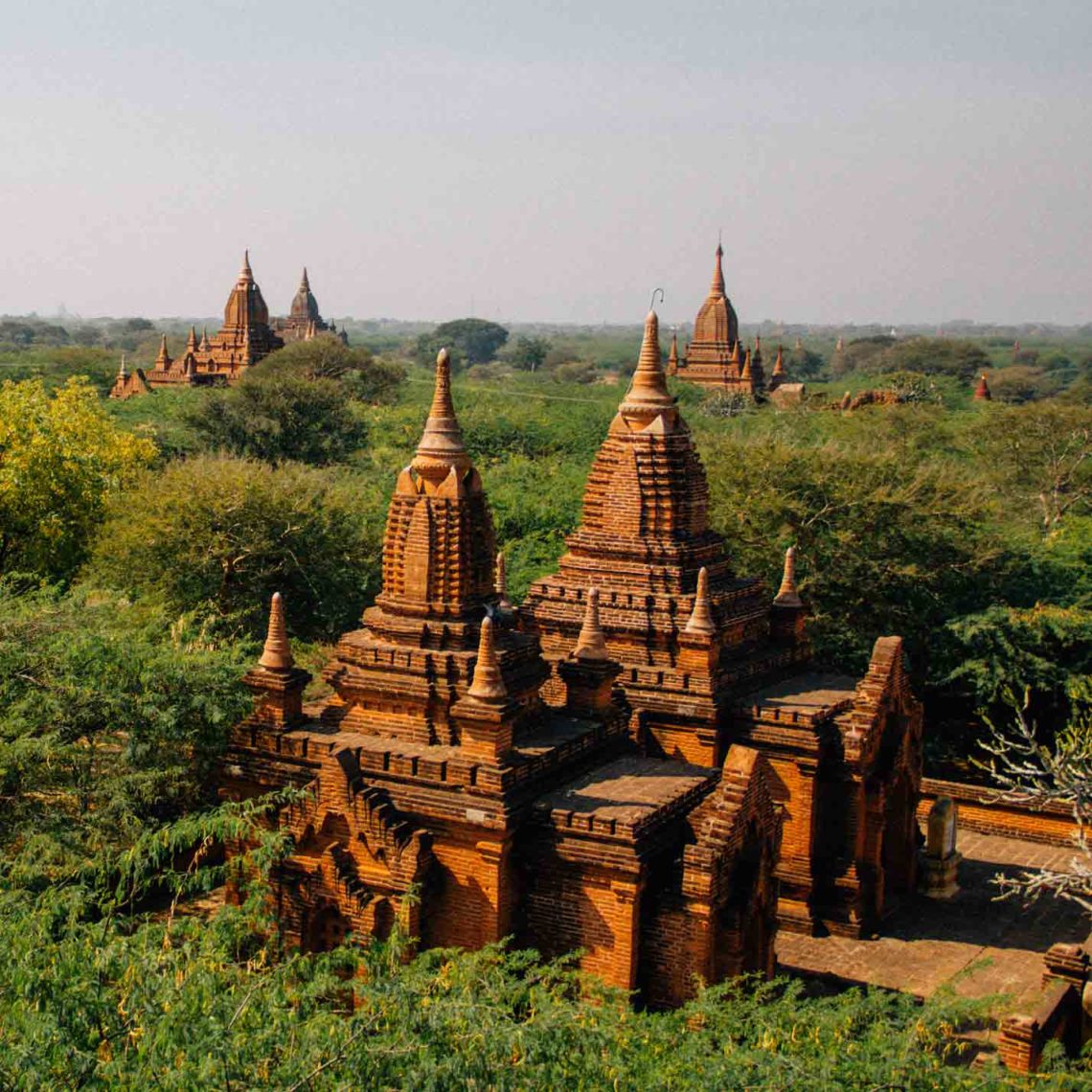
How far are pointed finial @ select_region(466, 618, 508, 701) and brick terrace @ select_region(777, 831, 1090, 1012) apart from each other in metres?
5.73

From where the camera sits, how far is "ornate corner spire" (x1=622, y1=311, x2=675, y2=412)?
20719mm

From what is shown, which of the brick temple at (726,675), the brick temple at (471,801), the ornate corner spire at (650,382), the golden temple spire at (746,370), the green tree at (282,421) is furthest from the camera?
the golden temple spire at (746,370)

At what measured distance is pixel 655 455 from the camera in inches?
802

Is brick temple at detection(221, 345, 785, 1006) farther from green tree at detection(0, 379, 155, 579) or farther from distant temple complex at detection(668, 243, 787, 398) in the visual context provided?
distant temple complex at detection(668, 243, 787, 398)

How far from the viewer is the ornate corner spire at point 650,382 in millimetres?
20719

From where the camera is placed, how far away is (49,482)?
2909 cm

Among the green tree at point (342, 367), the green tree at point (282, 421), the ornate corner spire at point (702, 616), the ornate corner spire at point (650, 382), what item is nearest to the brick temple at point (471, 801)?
the ornate corner spire at point (702, 616)

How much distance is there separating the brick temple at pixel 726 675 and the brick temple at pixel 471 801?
7.14 ft

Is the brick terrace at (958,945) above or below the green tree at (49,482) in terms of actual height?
below

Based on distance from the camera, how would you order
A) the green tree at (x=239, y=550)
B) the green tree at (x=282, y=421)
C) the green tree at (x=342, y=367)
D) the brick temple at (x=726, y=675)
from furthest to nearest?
the green tree at (x=342, y=367) → the green tree at (x=282, y=421) → the green tree at (x=239, y=550) → the brick temple at (x=726, y=675)

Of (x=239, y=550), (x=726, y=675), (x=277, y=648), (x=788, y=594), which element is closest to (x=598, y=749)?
(x=726, y=675)

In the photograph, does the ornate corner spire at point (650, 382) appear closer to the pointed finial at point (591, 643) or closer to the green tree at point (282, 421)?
the pointed finial at point (591, 643)

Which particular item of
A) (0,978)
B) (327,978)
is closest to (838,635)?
(327,978)

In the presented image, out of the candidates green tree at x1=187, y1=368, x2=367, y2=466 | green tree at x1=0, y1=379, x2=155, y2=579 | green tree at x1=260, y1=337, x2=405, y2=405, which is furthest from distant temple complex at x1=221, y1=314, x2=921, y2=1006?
green tree at x1=260, y1=337, x2=405, y2=405
